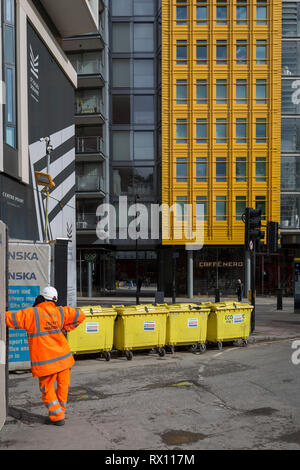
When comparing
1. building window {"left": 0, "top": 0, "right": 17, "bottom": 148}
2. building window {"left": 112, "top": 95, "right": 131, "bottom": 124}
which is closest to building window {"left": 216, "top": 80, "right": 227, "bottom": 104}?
building window {"left": 112, "top": 95, "right": 131, "bottom": 124}

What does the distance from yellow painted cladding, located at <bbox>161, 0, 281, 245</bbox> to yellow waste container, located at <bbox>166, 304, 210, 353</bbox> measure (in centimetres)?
2355

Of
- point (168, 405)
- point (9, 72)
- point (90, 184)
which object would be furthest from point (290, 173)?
point (168, 405)

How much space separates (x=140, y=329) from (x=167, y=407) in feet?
12.0

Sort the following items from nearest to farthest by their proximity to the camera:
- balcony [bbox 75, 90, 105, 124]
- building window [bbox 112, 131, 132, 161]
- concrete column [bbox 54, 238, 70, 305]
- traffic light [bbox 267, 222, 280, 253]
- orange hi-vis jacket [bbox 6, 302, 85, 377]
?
orange hi-vis jacket [bbox 6, 302, 85, 377]
concrete column [bbox 54, 238, 70, 305]
traffic light [bbox 267, 222, 280, 253]
balcony [bbox 75, 90, 105, 124]
building window [bbox 112, 131, 132, 161]

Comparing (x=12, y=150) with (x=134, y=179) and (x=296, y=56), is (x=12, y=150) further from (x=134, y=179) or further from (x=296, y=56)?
(x=296, y=56)

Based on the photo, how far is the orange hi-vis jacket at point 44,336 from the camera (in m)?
5.69

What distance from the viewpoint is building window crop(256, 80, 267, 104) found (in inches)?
1359

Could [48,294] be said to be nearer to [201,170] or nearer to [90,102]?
[201,170]

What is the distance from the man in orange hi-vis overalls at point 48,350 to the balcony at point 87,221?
28.4 metres

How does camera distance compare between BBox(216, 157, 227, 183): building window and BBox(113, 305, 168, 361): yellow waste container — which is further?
BBox(216, 157, 227, 183): building window

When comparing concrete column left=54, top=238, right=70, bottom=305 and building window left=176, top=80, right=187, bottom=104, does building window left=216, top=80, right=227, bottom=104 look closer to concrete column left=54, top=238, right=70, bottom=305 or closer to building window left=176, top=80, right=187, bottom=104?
building window left=176, top=80, right=187, bottom=104

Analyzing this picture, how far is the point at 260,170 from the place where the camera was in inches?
1367
